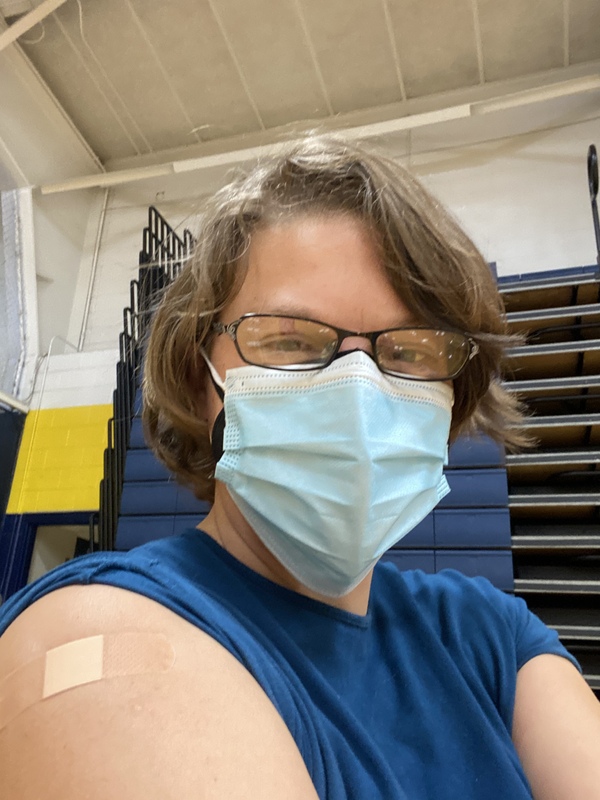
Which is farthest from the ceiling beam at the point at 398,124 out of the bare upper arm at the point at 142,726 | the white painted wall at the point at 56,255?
the bare upper arm at the point at 142,726

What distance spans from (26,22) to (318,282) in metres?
3.94

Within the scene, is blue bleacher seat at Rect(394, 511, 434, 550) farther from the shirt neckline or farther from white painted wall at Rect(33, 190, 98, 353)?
white painted wall at Rect(33, 190, 98, 353)

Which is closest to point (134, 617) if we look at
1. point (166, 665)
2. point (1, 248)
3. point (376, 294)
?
point (166, 665)

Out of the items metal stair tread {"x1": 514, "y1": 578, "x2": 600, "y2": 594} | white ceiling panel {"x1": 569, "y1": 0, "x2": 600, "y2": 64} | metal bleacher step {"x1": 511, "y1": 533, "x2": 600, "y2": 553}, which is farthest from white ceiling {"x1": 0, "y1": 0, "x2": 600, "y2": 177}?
metal stair tread {"x1": 514, "y1": 578, "x2": 600, "y2": 594}

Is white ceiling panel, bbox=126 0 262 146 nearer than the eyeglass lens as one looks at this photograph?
No

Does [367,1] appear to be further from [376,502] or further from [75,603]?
[75,603]

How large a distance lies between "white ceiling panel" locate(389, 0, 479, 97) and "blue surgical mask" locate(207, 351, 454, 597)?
3.65 meters

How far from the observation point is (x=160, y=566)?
44 centimetres

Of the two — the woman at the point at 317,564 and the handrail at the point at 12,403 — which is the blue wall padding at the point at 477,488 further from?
the handrail at the point at 12,403

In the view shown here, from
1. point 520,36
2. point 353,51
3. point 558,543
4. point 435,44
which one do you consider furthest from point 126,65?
point 558,543

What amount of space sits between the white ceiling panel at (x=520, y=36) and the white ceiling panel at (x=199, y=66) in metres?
1.66

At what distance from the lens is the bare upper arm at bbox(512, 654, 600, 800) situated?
0.57 m

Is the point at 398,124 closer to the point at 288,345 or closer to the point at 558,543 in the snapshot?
the point at 558,543

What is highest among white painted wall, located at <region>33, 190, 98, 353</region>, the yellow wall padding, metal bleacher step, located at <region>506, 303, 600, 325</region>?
white painted wall, located at <region>33, 190, 98, 353</region>
